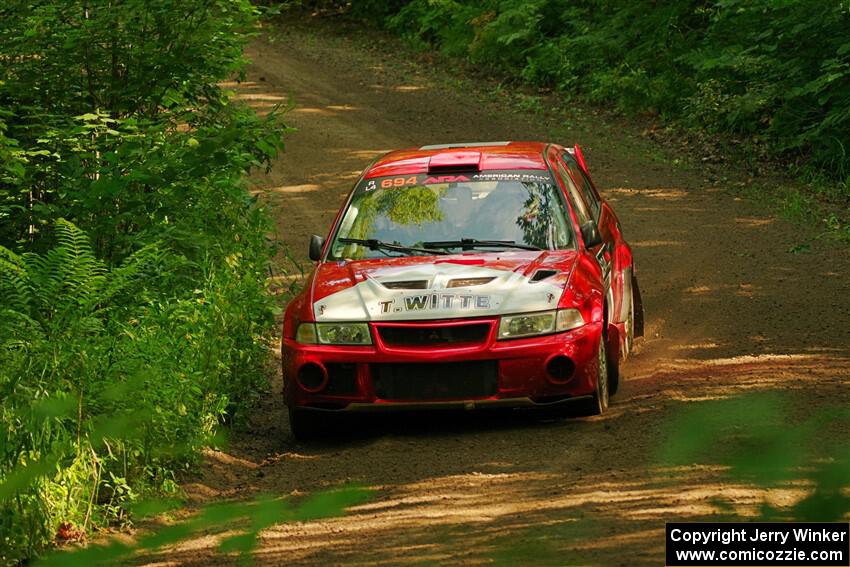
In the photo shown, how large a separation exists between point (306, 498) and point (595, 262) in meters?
6.24

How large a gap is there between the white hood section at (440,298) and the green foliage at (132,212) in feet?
3.36

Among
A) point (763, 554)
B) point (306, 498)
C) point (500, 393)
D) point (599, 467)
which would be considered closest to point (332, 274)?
point (500, 393)

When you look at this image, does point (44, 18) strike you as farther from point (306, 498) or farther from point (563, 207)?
point (306, 498)

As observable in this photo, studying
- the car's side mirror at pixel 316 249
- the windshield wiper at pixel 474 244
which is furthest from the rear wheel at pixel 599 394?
the car's side mirror at pixel 316 249

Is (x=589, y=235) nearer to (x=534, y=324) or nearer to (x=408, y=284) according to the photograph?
(x=534, y=324)

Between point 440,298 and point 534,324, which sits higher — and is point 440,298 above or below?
above

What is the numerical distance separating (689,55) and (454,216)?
1235cm

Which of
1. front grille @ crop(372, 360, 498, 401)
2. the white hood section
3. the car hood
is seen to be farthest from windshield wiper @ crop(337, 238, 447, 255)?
front grille @ crop(372, 360, 498, 401)

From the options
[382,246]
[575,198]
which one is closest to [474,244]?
[382,246]

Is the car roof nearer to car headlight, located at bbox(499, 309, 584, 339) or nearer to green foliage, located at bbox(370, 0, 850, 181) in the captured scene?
car headlight, located at bbox(499, 309, 584, 339)

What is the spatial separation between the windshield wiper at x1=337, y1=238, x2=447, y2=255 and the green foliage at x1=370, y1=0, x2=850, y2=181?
928 centimetres

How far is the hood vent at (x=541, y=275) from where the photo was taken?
7.50m

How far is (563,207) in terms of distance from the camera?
8.42m

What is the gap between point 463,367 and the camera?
729cm
